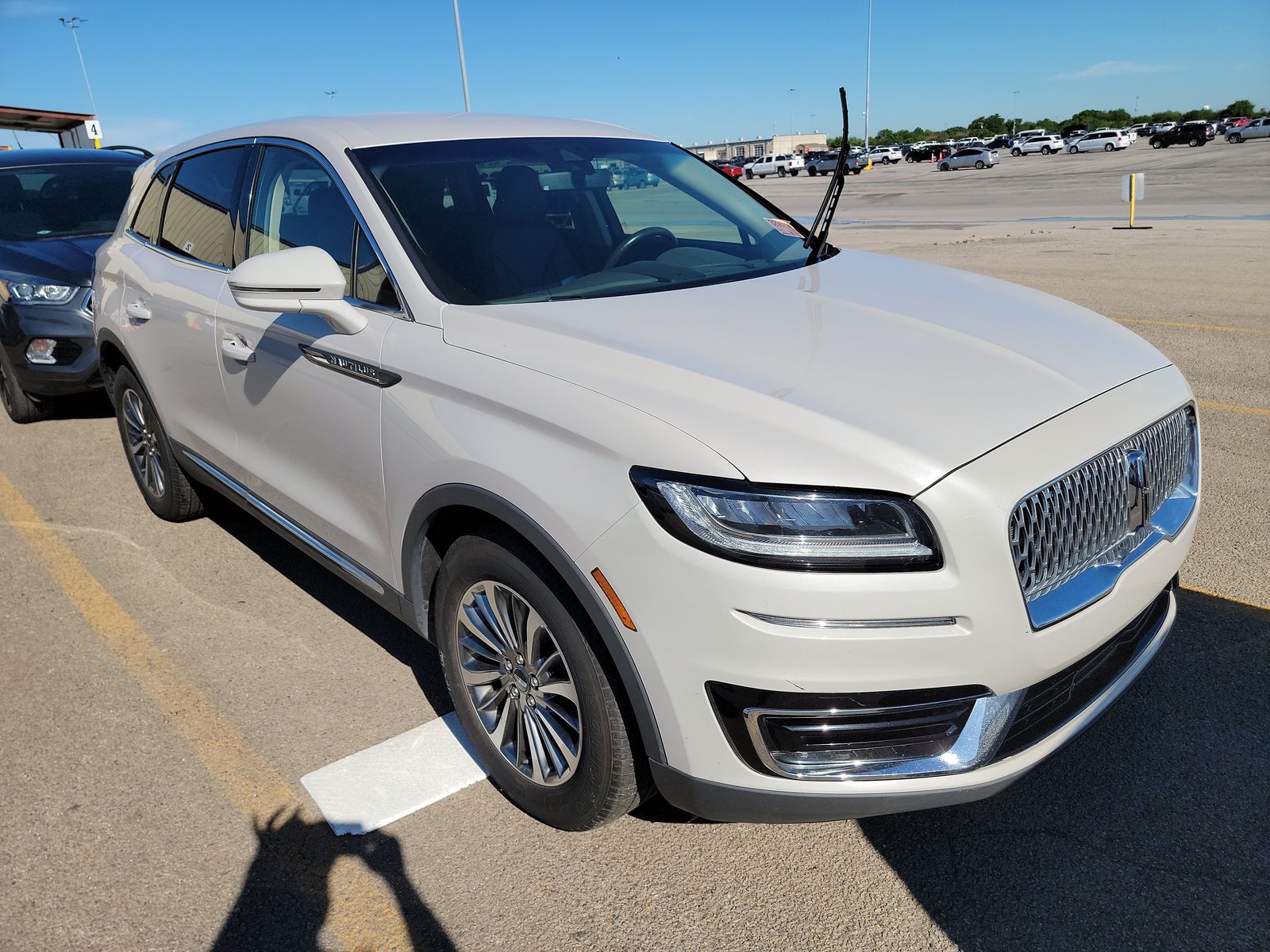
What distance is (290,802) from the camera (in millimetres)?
2814

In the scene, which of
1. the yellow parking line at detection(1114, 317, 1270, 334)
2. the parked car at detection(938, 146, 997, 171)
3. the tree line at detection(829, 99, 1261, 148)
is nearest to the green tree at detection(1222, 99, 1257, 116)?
the tree line at detection(829, 99, 1261, 148)

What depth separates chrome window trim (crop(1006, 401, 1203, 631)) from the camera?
80.8 inches

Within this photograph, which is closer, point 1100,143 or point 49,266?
point 49,266

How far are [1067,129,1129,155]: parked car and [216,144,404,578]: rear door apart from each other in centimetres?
7040

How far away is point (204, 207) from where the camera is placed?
407 centimetres

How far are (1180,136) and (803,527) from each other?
70.8 metres

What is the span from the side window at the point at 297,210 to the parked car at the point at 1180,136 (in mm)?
68388

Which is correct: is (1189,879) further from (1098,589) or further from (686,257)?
(686,257)

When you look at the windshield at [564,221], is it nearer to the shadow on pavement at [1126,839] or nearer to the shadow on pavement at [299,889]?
the shadow on pavement at [299,889]

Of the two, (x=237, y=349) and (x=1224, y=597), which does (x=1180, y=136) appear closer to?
(x=1224, y=597)

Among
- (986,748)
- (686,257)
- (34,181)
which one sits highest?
(34,181)

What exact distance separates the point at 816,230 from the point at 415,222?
5.12ft

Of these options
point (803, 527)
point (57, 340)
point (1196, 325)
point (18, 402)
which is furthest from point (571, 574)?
point (1196, 325)

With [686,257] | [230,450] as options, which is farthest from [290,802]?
[686,257]
